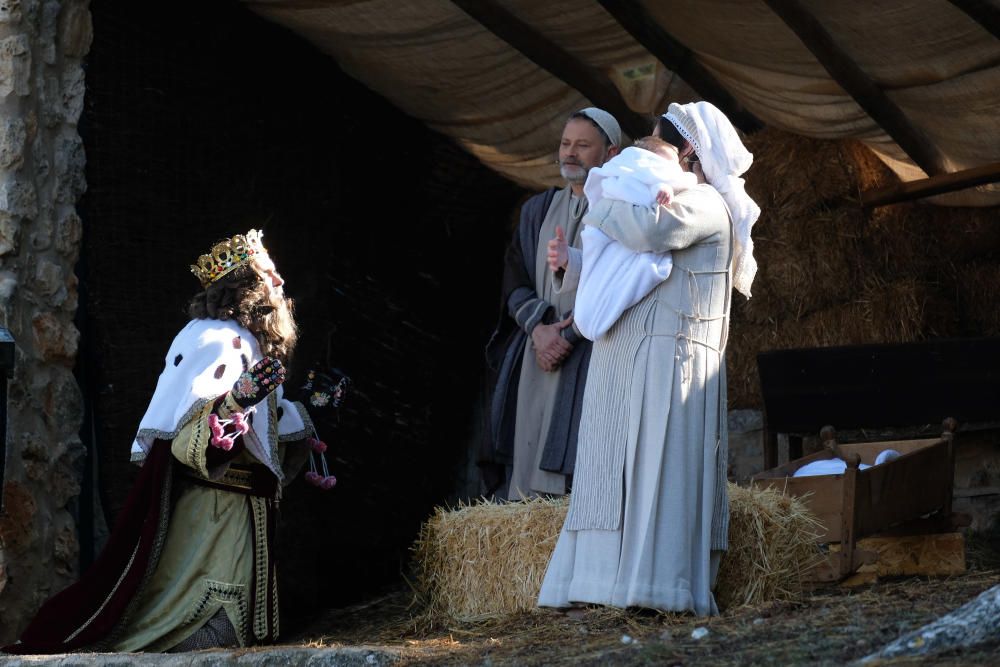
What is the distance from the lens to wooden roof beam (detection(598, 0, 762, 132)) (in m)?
5.48

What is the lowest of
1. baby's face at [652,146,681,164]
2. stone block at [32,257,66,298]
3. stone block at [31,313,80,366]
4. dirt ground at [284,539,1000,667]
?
dirt ground at [284,539,1000,667]

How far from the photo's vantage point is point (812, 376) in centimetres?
605

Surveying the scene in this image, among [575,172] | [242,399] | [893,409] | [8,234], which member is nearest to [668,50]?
[575,172]

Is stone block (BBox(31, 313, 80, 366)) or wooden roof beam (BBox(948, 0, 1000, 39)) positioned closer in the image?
wooden roof beam (BBox(948, 0, 1000, 39))

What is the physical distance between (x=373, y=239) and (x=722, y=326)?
8.17 ft

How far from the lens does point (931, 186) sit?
5914mm

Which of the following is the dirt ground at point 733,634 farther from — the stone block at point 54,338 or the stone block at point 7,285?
the stone block at point 7,285

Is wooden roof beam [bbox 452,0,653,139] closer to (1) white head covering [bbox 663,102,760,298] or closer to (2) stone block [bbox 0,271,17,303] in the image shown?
(1) white head covering [bbox 663,102,760,298]

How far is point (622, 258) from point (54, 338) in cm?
224

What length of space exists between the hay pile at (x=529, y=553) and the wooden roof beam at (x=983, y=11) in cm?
156

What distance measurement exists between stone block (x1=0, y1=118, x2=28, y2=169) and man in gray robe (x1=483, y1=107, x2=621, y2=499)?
178 cm

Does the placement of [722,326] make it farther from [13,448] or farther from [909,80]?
[13,448]

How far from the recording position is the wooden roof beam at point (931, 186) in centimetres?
565

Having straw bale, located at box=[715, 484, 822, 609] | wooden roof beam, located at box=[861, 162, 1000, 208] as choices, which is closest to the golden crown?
straw bale, located at box=[715, 484, 822, 609]
